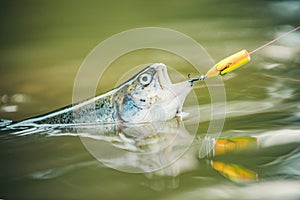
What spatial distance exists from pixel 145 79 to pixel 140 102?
0.08 metres

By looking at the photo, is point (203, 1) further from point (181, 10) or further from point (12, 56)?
point (12, 56)

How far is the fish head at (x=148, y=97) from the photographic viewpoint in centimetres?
164

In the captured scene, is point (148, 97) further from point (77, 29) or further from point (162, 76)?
point (77, 29)

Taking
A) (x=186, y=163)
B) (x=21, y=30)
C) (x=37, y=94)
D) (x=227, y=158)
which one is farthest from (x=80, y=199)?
(x=21, y=30)

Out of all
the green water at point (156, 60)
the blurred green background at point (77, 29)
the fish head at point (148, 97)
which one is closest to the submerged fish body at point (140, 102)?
the fish head at point (148, 97)

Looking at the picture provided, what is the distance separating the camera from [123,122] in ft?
5.48

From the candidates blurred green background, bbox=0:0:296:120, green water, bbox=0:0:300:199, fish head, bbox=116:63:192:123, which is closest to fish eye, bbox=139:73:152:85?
fish head, bbox=116:63:192:123

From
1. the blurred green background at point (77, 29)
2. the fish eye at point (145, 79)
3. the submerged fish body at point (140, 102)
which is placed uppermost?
the blurred green background at point (77, 29)

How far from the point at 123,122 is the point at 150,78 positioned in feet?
0.56

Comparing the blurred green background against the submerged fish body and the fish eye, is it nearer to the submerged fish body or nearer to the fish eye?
the submerged fish body

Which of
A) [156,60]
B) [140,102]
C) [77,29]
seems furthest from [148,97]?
[77,29]

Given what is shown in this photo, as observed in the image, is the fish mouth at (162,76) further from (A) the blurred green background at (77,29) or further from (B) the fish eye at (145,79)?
(A) the blurred green background at (77,29)

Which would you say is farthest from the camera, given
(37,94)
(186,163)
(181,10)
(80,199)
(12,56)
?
(181,10)

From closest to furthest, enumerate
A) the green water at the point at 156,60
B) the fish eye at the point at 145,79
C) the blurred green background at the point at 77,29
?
the green water at the point at 156,60 → the fish eye at the point at 145,79 → the blurred green background at the point at 77,29
